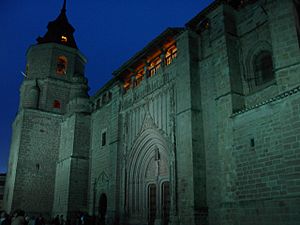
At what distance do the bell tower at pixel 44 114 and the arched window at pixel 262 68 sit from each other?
12.3 meters

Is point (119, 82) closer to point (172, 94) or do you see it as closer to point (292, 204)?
point (172, 94)

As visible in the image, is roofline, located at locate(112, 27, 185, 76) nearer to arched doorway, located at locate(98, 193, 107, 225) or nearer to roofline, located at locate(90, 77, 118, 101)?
roofline, located at locate(90, 77, 118, 101)

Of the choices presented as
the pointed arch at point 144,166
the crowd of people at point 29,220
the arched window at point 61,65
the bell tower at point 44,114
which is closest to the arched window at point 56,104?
the bell tower at point 44,114

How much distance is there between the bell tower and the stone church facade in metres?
0.09

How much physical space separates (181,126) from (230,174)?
278 centimetres

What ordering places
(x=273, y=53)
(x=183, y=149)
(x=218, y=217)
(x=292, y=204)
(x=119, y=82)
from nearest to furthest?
(x=292, y=204)
(x=273, y=53)
(x=218, y=217)
(x=183, y=149)
(x=119, y=82)

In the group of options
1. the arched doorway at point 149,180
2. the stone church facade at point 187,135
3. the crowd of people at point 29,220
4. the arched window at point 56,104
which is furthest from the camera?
the arched window at point 56,104

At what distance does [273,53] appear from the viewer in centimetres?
972

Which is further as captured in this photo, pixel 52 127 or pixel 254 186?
pixel 52 127

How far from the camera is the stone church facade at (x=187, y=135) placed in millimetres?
8820

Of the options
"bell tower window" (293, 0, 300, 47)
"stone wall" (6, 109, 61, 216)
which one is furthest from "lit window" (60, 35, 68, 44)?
"bell tower window" (293, 0, 300, 47)

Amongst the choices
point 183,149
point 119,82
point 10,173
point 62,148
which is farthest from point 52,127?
point 183,149

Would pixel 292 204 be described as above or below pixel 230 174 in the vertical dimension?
below

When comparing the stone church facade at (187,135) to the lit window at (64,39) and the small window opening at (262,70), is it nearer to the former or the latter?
the small window opening at (262,70)
